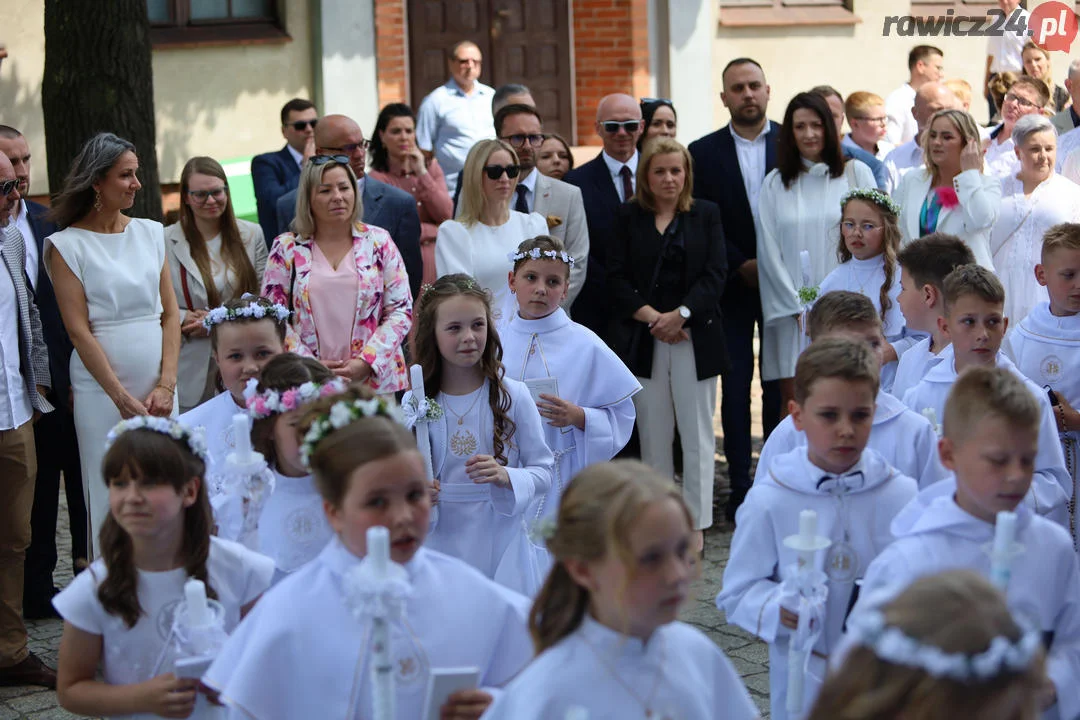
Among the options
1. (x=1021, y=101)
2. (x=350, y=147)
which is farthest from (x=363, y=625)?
(x=1021, y=101)

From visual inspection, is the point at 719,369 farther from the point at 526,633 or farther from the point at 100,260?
the point at 526,633

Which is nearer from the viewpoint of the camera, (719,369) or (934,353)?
(934,353)

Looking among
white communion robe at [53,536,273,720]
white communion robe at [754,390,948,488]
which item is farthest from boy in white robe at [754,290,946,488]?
white communion robe at [53,536,273,720]

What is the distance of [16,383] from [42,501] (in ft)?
3.42

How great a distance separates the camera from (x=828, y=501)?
4055 mm

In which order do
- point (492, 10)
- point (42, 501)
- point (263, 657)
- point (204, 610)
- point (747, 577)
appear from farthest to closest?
1. point (492, 10)
2. point (42, 501)
3. point (747, 577)
4. point (204, 610)
5. point (263, 657)

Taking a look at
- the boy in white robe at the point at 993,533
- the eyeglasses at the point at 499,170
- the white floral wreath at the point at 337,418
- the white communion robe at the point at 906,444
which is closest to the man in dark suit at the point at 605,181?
the eyeglasses at the point at 499,170

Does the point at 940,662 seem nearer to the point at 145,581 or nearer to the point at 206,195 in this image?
the point at 145,581

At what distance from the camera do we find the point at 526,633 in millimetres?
3232

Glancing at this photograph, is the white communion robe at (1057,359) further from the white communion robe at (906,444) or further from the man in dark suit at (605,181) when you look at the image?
the man in dark suit at (605,181)

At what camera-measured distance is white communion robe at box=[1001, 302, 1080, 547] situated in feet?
18.8

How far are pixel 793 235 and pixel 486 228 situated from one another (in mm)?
1890

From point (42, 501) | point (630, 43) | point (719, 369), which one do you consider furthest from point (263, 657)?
point (630, 43)

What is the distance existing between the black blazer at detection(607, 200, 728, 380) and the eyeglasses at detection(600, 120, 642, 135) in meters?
0.73
